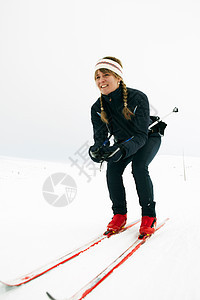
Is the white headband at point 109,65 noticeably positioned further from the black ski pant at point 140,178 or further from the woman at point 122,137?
the black ski pant at point 140,178

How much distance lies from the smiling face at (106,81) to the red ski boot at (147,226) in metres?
1.65

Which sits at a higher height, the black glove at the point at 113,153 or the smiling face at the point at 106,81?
the smiling face at the point at 106,81

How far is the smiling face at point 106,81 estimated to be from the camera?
2.43 metres

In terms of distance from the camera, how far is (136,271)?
1.32 metres

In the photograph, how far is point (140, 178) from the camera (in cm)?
229

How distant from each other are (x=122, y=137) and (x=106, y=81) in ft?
2.51

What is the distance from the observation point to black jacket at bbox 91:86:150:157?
230cm

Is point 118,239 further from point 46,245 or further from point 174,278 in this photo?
point 174,278

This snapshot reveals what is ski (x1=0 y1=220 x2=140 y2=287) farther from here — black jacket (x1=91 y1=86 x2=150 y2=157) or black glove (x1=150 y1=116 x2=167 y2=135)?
black glove (x1=150 y1=116 x2=167 y2=135)

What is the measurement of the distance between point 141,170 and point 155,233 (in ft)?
2.52

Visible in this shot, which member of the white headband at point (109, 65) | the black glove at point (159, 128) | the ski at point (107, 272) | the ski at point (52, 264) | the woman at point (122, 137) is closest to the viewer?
the ski at point (107, 272)
